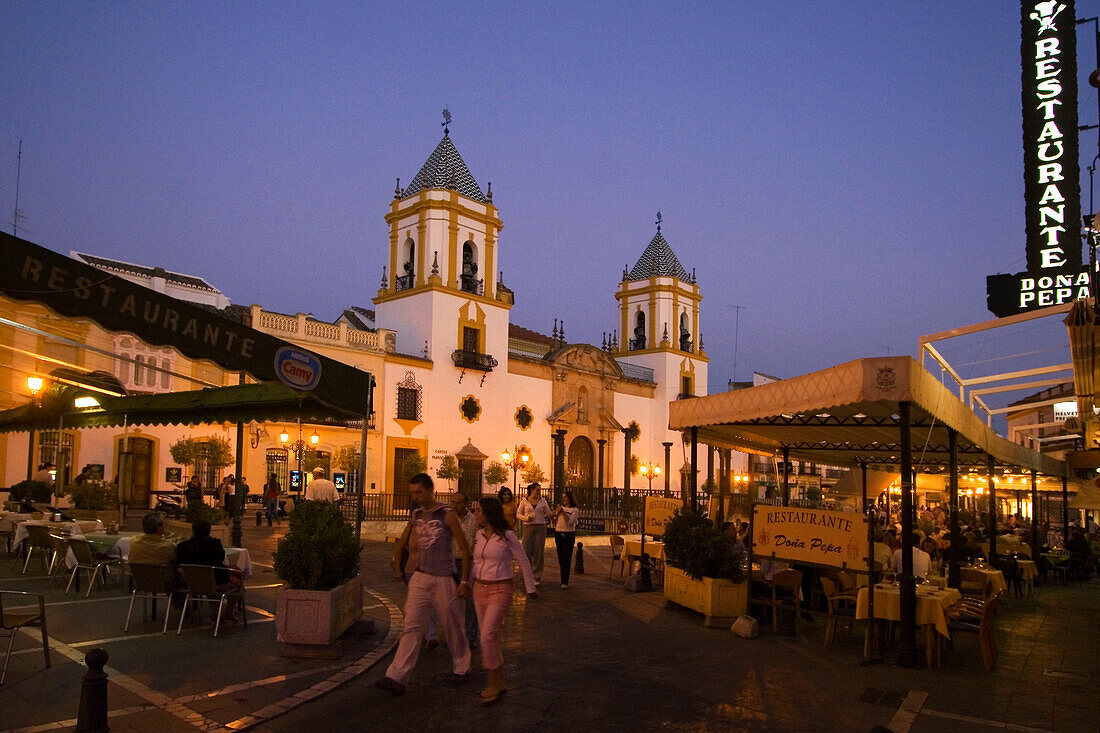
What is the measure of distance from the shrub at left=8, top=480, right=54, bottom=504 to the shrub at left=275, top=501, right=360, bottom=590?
11423mm

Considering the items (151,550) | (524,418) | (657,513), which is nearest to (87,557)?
(151,550)

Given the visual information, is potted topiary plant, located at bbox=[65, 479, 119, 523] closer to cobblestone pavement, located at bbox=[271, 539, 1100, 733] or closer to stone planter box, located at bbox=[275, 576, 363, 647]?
cobblestone pavement, located at bbox=[271, 539, 1100, 733]

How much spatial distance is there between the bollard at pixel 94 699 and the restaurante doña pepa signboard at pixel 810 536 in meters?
7.07

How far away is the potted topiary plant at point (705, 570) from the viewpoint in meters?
10.1

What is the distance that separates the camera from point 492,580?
Result: 6410 millimetres

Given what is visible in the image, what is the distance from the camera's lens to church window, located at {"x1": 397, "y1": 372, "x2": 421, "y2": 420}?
3403 centimetres

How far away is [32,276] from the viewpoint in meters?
5.71

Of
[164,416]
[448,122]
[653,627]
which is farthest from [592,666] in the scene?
[448,122]

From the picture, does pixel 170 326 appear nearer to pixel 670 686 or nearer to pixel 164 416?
pixel 670 686

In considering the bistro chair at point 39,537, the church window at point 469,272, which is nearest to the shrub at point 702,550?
the bistro chair at point 39,537

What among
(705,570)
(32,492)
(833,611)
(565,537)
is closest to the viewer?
(833,611)

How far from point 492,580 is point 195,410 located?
7372 mm

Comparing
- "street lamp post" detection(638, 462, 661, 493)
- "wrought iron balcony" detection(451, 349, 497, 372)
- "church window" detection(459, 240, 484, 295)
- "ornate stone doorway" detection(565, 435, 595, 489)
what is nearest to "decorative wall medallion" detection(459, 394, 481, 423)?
"wrought iron balcony" detection(451, 349, 497, 372)

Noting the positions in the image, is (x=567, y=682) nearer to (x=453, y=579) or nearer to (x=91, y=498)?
(x=453, y=579)
